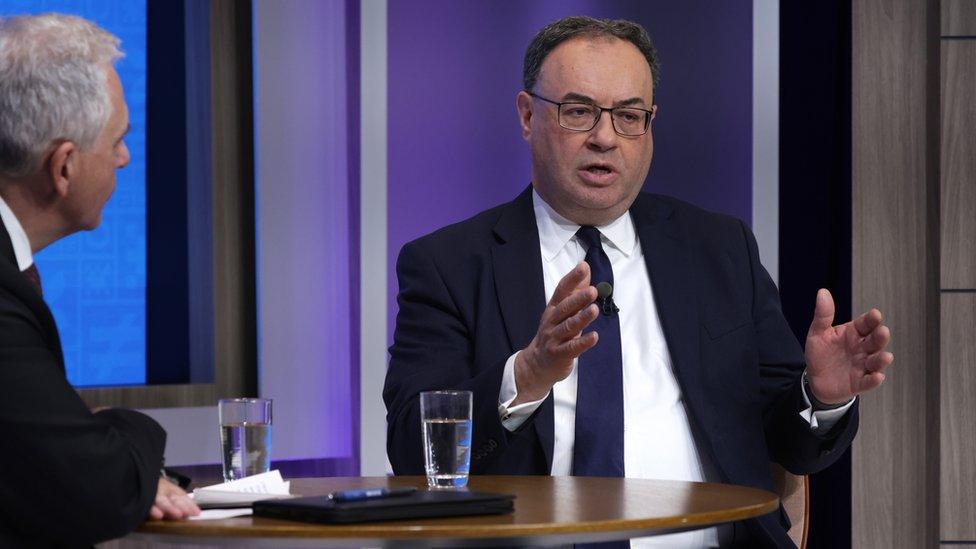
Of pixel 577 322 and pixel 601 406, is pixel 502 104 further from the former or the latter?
pixel 577 322

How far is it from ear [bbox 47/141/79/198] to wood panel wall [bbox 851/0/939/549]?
→ 7.68ft

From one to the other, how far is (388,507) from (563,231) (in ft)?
3.96

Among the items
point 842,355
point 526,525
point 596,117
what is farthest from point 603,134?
point 526,525

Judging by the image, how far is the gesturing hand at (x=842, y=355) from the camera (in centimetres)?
205

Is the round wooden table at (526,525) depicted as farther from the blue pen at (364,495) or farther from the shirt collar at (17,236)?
the shirt collar at (17,236)

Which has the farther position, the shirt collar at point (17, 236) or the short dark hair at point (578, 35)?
the short dark hair at point (578, 35)

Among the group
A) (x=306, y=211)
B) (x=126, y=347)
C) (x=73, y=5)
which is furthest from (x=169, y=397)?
(x=73, y=5)

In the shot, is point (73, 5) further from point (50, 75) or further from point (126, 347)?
point (50, 75)

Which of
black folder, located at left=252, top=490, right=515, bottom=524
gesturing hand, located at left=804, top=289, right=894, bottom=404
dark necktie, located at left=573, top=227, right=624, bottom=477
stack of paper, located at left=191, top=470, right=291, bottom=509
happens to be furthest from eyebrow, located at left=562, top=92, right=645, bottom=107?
black folder, located at left=252, top=490, right=515, bottom=524

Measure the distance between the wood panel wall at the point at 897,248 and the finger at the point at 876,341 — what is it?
1305 mm

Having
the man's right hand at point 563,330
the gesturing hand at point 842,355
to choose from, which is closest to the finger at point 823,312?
the gesturing hand at point 842,355

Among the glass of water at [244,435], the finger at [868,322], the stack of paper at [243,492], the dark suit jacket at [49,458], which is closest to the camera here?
the dark suit jacket at [49,458]

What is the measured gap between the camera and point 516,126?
3.74 meters

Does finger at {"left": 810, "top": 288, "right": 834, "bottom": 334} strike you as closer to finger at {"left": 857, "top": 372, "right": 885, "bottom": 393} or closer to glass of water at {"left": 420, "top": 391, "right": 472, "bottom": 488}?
finger at {"left": 857, "top": 372, "right": 885, "bottom": 393}
